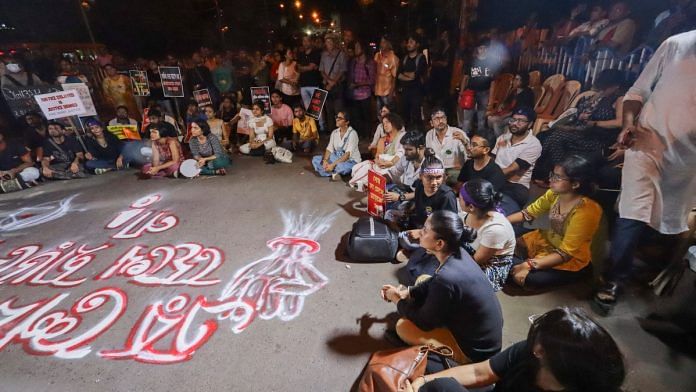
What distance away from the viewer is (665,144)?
89.1 inches

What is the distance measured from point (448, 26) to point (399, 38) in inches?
176

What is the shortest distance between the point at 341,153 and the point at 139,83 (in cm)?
558

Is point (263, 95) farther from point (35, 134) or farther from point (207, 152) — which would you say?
point (35, 134)

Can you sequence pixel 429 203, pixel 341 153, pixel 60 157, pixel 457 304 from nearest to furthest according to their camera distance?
1. pixel 457 304
2. pixel 429 203
3. pixel 341 153
4. pixel 60 157

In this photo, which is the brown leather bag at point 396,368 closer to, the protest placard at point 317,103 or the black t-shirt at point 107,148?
the protest placard at point 317,103

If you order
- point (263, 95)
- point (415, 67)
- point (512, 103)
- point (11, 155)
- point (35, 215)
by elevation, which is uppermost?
point (415, 67)

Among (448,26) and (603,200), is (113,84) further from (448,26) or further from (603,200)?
(603,200)

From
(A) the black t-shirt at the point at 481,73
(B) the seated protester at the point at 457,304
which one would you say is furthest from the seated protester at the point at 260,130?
(B) the seated protester at the point at 457,304

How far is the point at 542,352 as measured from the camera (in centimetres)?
124

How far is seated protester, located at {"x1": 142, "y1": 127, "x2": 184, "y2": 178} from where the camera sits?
19.7 feet

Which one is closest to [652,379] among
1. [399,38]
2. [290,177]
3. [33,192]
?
[290,177]

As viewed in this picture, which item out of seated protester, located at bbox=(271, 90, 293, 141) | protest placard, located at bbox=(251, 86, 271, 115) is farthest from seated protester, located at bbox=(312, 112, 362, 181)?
protest placard, located at bbox=(251, 86, 271, 115)

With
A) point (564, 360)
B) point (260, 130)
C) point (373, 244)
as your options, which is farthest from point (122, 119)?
point (564, 360)

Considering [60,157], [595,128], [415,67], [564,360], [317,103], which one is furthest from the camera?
[317,103]
